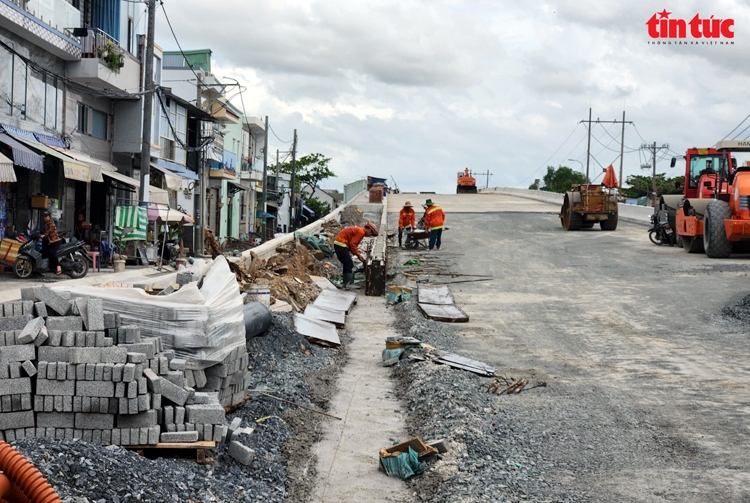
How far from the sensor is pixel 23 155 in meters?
16.6

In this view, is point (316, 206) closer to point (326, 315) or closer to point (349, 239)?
point (349, 239)

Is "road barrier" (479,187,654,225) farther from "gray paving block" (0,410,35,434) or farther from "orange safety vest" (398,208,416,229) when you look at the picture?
Result: "gray paving block" (0,410,35,434)

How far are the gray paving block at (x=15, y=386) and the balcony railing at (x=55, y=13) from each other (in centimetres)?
1684

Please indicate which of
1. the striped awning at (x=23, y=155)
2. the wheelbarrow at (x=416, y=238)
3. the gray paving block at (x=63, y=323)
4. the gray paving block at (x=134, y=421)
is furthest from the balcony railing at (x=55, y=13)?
the gray paving block at (x=134, y=421)

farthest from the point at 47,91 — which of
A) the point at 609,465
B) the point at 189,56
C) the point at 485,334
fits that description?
the point at 189,56

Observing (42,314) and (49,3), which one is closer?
(42,314)

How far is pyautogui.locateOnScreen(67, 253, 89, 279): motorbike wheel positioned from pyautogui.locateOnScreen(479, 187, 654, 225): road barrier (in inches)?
927

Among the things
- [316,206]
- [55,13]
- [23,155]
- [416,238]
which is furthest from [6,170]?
[316,206]

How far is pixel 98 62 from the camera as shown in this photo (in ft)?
74.4

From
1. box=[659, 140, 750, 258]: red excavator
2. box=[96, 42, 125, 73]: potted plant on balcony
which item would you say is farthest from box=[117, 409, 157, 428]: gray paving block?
box=[96, 42, 125, 73]: potted plant on balcony

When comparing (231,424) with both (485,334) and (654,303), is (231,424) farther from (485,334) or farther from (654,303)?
(654,303)

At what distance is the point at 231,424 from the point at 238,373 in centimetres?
97

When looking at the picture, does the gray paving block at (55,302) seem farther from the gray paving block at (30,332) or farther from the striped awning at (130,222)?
the striped awning at (130,222)

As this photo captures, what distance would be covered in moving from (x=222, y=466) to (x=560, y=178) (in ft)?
323
